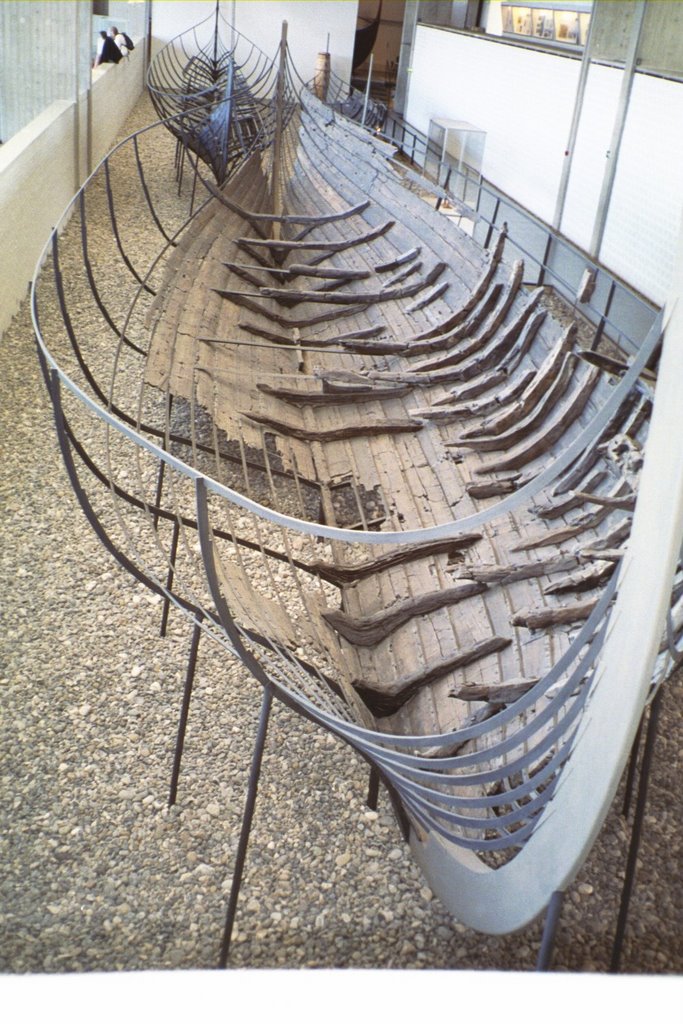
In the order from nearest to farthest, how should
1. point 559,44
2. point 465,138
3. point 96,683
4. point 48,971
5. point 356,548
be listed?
1. point 48,971
2. point 96,683
3. point 356,548
4. point 559,44
5. point 465,138

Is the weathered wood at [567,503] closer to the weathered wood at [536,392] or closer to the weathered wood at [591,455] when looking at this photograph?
the weathered wood at [591,455]

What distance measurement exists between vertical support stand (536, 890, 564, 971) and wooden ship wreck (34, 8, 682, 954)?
0.02m

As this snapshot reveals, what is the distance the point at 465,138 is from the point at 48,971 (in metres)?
5.64

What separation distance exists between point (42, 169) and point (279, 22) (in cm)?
203

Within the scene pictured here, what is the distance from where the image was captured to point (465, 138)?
616cm

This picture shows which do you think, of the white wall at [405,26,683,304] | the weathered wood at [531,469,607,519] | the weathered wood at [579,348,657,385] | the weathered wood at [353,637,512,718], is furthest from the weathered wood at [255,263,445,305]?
the weathered wood at [353,637,512,718]

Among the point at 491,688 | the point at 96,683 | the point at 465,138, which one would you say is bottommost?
the point at 96,683

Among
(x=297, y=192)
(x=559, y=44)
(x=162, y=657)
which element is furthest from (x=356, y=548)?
(x=559, y=44)

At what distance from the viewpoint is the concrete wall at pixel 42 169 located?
448cm

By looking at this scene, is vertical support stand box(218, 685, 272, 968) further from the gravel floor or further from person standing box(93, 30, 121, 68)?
person standing box(93, 30, 121, 68)

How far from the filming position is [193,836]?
6.92ft

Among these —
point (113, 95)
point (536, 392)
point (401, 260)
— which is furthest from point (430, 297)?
point (113, 95)

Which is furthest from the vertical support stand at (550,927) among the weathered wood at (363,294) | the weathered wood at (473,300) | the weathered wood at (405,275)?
the weathered wood at (405,275)

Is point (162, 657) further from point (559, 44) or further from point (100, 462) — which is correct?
point (559, 44)
